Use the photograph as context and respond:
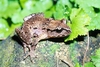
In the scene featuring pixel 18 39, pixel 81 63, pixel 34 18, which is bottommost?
pixel 81 63

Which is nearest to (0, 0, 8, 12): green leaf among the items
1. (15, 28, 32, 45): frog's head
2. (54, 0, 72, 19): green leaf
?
(15, 28, 32, 45): frog's head

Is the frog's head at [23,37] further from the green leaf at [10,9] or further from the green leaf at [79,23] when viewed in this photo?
the green leaf at [10,9]

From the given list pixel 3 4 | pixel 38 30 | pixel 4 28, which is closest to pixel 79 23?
pixel 38 30

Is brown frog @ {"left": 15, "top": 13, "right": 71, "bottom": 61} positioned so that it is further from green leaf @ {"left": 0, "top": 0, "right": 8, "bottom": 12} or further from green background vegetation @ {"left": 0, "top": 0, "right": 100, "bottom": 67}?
green leaf @ {"left": 0, "top": 0, "right": 8, "bottom": 12}

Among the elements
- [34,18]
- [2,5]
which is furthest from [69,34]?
[2,5]

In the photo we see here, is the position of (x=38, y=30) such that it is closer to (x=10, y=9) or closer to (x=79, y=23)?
(x=79, y=23)

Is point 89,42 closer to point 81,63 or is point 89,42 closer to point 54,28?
point 81,63
